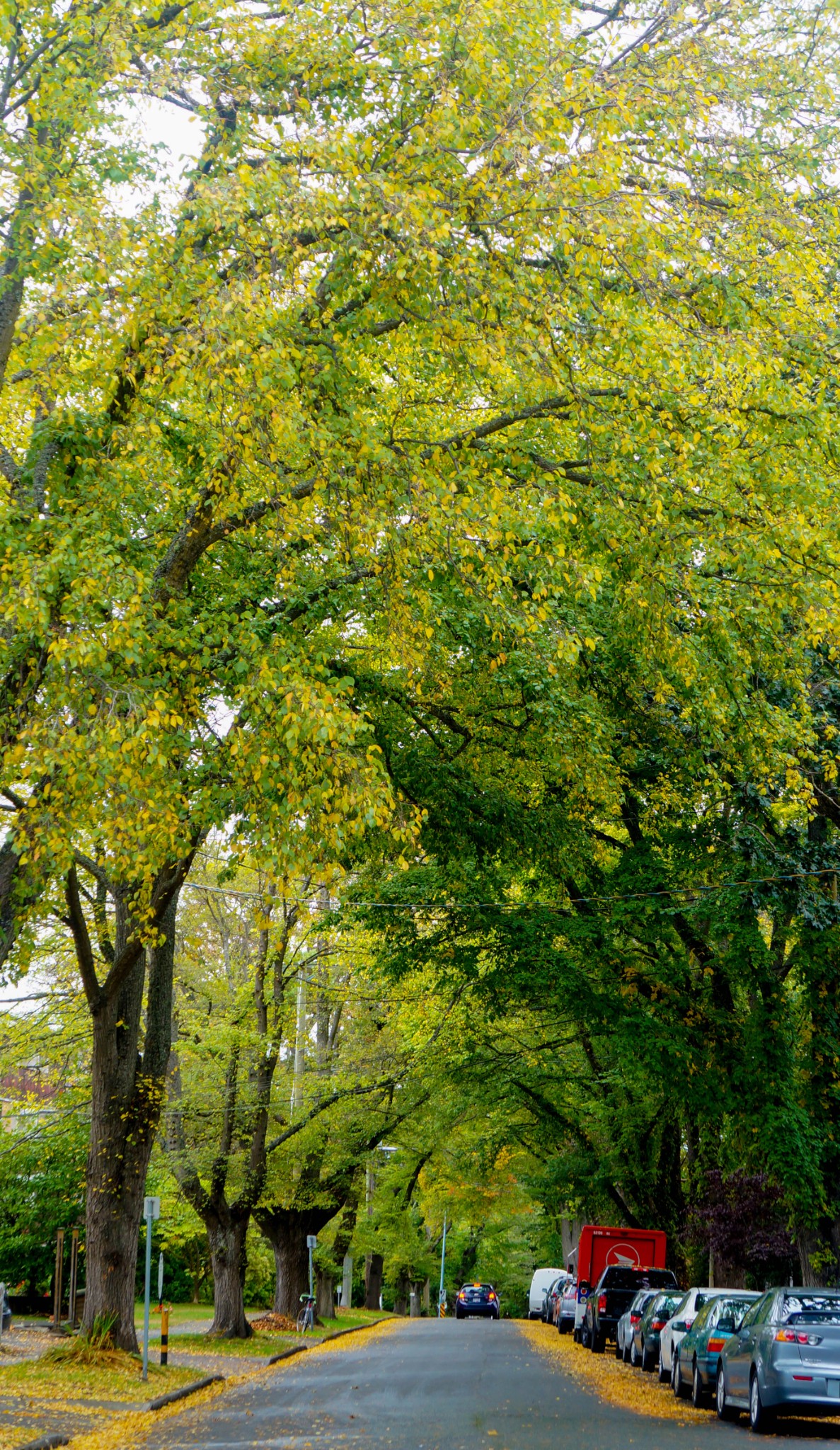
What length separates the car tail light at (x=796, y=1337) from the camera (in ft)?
43.7

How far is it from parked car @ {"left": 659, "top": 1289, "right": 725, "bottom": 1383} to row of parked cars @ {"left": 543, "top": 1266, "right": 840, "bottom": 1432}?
21 millimetres

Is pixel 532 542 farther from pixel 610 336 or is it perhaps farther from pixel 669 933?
pixel 669 933

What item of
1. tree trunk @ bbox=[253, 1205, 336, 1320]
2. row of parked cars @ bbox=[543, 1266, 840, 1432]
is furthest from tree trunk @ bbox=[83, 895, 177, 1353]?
tree trunk @ bbox=[253, 1205, 336, 1320]

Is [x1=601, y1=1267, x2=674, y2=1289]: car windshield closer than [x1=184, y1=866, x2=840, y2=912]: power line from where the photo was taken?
No

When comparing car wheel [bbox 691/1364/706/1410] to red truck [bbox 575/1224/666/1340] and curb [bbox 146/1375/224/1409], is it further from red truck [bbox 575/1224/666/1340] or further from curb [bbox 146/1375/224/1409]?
red truck [bbox 575/1224/666/1340]

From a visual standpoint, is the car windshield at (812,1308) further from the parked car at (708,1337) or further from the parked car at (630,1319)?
the parked car at (630,1319)

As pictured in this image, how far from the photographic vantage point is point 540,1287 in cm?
5866

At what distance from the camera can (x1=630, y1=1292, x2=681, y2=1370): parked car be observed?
23.1 m

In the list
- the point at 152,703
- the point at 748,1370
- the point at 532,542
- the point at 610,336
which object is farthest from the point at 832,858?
the point at 152,703

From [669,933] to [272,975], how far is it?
44.0 feet

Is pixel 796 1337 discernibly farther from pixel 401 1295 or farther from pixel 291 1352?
pixel 401 1295

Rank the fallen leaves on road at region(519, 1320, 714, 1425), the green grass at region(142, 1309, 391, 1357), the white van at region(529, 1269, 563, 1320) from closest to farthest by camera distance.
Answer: the fallen leaves on road at region(519, 1320, 714, 1425)
the green grass at region(142, 1309, 391, 1357)
the white van at region(529, 1269, 563, 1320)

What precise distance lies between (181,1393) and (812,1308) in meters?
8.44

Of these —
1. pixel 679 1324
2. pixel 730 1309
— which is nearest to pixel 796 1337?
pixel 730 1309
